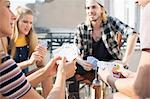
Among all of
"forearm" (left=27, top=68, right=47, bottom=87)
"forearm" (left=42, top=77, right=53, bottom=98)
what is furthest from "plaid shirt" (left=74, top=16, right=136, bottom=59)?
"forearm" (left=27, top=68, right=47, bottom=87)

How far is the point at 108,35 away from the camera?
114 inches

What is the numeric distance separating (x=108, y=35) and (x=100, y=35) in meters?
0.07

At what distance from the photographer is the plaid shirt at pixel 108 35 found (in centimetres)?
288

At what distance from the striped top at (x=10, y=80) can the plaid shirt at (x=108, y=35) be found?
1.82 m

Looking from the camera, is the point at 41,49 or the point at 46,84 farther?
the point at 41,49

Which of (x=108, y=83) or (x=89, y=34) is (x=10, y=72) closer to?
(x=108, y=83)

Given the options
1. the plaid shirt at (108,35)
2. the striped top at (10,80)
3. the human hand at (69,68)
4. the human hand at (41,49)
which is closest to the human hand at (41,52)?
the human hand at (41,49)

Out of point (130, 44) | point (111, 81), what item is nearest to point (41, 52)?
point (111, 81)

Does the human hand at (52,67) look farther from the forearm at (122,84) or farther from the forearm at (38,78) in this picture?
the forearm at (122,84)

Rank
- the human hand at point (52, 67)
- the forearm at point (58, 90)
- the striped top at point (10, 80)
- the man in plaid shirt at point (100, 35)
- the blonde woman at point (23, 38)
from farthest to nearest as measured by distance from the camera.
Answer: the man in plaid shirt at point (100, 35) < the blonde woman at point (23, 38) < the human hand at point (52, 67) < the forearm at point (58, 90) < the striped top at point (10, 80)

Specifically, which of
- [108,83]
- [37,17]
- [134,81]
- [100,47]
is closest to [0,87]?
[134,81]

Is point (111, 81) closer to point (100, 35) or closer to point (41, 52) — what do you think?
point (41, 52)

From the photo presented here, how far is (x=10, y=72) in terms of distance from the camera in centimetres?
109

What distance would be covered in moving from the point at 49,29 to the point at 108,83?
2.57 meters
